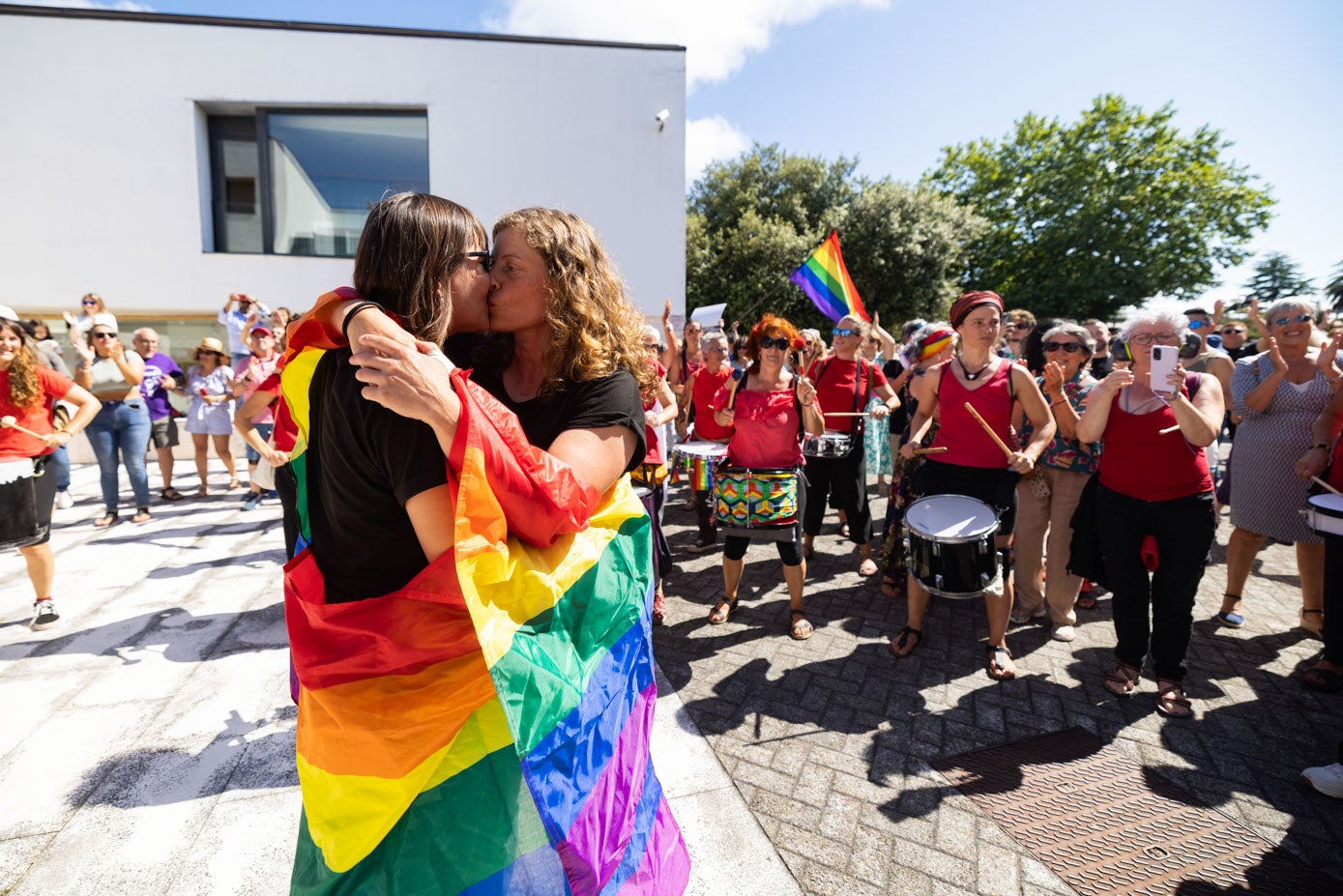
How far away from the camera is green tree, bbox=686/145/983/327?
23312mm

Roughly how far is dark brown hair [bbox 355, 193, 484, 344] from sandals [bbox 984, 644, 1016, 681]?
367 cm

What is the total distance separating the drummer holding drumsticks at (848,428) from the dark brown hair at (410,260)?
177 inches

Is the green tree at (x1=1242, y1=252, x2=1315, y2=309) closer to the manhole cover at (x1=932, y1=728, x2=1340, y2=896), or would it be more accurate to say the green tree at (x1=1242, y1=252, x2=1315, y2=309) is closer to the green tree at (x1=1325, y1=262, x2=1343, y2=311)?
the green tree at (x1=1325, y1=262, x2=1343, y2=311)

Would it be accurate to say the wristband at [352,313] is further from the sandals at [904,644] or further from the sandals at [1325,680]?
the sandals at [1325,680]

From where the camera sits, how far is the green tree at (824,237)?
2331cm

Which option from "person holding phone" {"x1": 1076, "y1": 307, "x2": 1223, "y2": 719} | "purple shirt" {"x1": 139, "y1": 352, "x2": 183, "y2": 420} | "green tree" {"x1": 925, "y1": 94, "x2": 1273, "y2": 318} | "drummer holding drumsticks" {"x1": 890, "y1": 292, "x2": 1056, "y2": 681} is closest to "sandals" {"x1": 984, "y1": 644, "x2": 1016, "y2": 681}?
"drummer holding drumsticks" {"x1": 890, "y1": 292, "x2": 1056, "y2": 681}

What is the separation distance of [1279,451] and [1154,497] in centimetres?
182

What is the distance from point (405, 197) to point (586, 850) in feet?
4.72

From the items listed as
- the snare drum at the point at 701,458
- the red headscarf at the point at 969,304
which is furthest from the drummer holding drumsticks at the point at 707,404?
the red headscarf at the point at 969,304

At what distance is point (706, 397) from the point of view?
20.0 ft

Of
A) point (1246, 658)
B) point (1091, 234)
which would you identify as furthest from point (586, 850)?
point (1091, 234)

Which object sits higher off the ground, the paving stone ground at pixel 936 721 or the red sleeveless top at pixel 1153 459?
the red sleeveless top at pixel 1153 459

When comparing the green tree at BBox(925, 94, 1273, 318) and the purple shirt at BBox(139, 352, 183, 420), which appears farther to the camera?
the green tree at BBox(925, 94, 1273, 318)

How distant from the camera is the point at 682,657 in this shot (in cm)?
405
